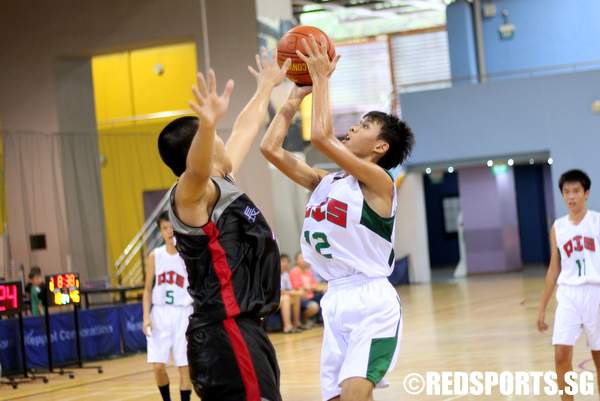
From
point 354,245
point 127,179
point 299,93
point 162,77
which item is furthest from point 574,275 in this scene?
point 162,77

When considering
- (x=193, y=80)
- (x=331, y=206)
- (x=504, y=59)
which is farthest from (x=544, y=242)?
(x=331, y=206)

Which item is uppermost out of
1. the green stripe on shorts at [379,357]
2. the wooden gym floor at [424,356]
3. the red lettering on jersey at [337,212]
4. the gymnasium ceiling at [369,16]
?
the gymnasium ceiling at [369,16]

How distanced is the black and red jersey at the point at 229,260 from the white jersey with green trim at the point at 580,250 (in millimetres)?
3657

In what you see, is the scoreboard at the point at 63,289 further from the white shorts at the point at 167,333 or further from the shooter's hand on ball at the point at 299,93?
the shooter's hand on ball at the point at 299,93

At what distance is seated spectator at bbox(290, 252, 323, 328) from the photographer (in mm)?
16266

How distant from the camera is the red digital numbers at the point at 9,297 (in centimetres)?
1169

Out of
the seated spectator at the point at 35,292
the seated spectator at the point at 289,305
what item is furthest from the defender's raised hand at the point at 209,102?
the seated spectator at the point at 289,305

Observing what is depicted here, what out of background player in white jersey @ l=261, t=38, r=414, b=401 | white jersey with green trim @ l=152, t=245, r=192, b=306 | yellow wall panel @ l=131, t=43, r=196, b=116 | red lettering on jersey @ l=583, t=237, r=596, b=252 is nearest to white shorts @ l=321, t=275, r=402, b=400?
background player in white jersey @ l=261, t=38, r=414, b=401

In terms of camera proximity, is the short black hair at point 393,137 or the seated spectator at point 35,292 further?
the seated spectator at point 35,292

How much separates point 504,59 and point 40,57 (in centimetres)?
1301

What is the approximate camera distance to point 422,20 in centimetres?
3112

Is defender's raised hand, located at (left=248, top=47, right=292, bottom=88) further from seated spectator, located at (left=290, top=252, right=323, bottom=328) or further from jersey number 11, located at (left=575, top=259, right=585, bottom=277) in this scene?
seated spectator, located at (left=290, top=252, right=323, bottom=328)

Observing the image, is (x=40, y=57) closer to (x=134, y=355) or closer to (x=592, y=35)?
(x=134, y=355)

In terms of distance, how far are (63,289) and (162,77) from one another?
986 centimetres
